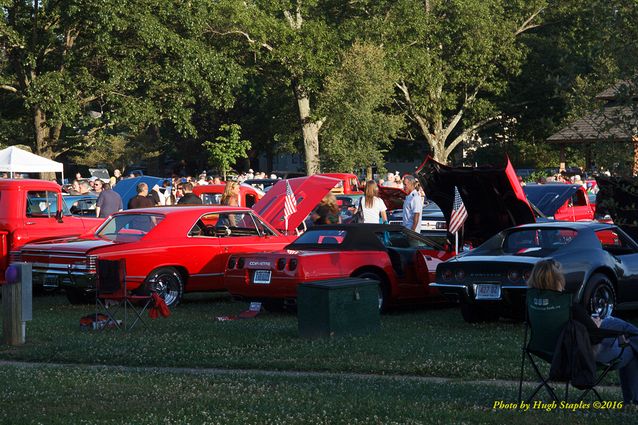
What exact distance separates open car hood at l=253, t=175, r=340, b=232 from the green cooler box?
7.15 m

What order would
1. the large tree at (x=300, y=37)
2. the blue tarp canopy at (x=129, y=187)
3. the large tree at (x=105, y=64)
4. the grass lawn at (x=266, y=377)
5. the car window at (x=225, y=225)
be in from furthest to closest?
the large tree at (x=300, y=37) < the large tree at (x=105, y=64) < the blue tarp canopy at (x=129, y=187) < the car window at (x=225, y=225) < the grass lawn at (x=266, y=377)

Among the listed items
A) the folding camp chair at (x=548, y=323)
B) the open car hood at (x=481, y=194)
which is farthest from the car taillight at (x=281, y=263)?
the folding camp chair at (x=548, y=323)

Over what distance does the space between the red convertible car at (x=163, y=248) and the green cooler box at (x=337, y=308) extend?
4149mm

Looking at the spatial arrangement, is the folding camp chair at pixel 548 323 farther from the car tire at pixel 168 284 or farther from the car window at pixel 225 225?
the car window at pixel 225 225

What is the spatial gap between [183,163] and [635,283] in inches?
2813

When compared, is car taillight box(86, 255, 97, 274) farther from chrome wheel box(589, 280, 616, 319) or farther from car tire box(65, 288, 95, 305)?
chrome wheel box(589, 280, 616, 319)

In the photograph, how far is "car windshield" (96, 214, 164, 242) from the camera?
17.5m

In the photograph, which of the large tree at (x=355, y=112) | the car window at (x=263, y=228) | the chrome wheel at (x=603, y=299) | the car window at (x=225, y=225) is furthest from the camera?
the large tree at (x=355, y=112)

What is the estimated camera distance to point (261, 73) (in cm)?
5544

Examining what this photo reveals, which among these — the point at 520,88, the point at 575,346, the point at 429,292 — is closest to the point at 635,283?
the point at 429,292

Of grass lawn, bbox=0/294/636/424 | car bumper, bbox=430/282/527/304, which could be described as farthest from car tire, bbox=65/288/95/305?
car bumper, bbox=430/282/527/304

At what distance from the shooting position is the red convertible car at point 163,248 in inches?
661

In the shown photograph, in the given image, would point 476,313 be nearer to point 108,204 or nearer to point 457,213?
point 457,213

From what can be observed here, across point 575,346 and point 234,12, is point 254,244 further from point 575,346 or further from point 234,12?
point 234,12
